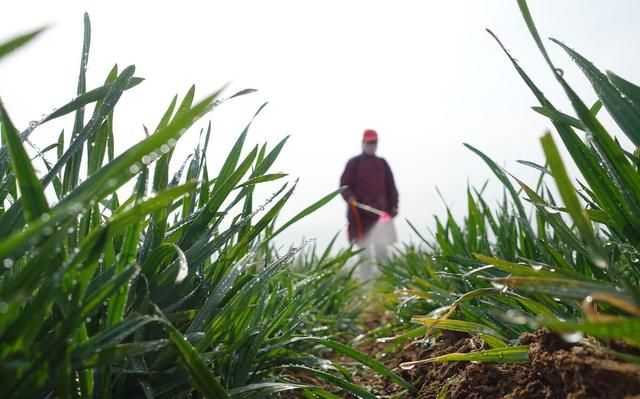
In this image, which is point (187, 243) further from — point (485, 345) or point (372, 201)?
point (372, 201)

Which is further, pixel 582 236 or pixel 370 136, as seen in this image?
pixel 370 136

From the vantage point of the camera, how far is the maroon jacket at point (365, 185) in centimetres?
713

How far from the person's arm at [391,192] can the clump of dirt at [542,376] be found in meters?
6.02

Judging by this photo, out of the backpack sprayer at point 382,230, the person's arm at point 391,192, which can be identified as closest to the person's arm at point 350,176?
the backpack sprayer at point 382,230

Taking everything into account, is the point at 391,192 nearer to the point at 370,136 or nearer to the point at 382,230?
the point at 382,230

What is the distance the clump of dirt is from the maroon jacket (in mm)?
5710

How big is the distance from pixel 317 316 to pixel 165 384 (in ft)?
4.69

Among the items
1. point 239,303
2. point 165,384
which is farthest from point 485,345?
point 165,384

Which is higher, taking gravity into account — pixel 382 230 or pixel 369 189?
pixel 369 189

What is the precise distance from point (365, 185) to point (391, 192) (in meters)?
0.42

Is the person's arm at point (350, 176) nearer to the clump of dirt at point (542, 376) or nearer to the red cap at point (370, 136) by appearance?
the red cap at point (370, 136)

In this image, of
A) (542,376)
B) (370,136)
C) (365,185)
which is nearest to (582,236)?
(542,376)

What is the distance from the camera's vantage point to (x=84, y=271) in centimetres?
65

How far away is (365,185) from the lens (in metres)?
7.16
